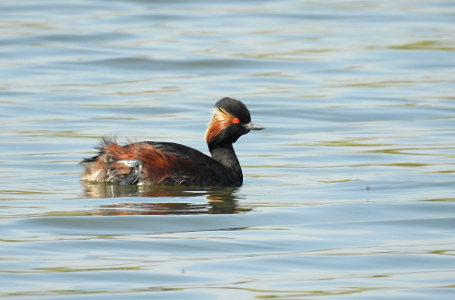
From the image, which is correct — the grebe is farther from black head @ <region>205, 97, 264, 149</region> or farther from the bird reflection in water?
black head @ <region>205, 97, 264, 149</region>

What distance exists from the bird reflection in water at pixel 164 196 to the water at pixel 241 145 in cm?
3

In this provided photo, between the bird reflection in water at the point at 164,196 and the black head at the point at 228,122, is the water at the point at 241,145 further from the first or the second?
the black head at the point at 228,122

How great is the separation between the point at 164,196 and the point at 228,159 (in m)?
1.13

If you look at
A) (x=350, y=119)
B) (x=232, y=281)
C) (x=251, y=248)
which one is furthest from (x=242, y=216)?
(x=350, y=119)

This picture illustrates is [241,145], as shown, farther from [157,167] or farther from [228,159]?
[157,167]

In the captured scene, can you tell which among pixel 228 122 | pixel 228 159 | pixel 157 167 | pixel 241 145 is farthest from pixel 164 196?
pixel 241 145

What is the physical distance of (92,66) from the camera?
19469 mm

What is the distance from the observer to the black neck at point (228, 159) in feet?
35.8

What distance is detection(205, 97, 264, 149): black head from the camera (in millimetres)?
11031

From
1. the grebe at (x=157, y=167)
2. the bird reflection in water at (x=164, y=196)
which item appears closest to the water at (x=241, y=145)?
the bird reflection in water at (x=164, y=196)

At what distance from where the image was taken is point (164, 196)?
1010 centimetres

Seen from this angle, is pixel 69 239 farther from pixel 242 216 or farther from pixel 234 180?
pixel 234 180

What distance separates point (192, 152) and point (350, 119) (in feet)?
15.6

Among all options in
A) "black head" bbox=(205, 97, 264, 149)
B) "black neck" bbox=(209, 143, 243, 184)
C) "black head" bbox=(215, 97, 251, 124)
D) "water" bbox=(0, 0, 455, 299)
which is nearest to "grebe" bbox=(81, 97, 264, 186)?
"black neck" bbox=(209, 143, 243, 184)
